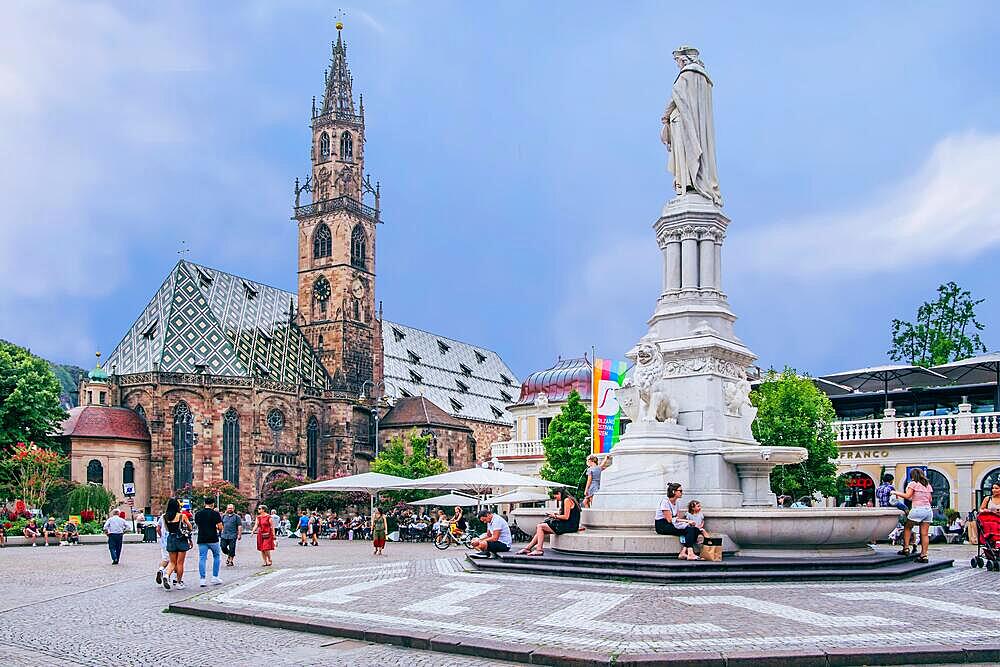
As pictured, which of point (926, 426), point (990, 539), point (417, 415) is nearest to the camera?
point (990, 539)

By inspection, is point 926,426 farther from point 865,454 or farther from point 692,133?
point 692,133

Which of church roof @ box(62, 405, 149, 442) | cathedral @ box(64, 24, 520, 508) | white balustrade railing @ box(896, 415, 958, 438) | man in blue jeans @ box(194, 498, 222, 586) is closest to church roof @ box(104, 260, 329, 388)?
cathedral @ box(64, 24, 520, 508)

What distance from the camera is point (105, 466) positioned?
63.0 meters

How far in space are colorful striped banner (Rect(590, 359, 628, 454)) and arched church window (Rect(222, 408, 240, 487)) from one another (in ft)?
102

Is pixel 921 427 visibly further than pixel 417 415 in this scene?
No

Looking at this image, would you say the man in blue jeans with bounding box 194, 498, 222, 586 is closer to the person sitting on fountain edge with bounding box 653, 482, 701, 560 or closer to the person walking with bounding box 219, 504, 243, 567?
the person walking with bounding box 219, 504, 243, 567

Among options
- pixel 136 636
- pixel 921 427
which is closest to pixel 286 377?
pixel 921 427

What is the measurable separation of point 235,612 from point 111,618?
1.74m

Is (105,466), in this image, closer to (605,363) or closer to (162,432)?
(162,432)

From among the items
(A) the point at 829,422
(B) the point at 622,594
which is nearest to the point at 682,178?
(B) the point at 622,594

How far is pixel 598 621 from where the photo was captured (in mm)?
10391

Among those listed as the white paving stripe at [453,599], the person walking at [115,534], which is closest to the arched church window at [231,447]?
the person walking at [115,534]

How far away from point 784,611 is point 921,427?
2483 cm

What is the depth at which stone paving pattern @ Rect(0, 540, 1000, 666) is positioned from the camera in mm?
9406
